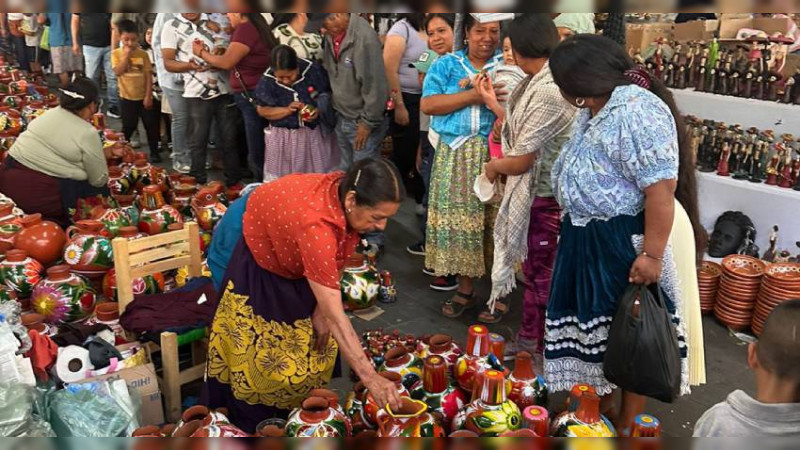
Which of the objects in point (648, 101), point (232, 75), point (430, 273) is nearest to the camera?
point (648, 101)

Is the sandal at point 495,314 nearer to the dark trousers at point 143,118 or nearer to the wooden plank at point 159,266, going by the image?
the wooden plank at point 159,266

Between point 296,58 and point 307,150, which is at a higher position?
point 296,58

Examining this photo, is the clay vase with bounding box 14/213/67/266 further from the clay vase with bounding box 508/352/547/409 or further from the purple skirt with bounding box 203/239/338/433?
the clay vase with bounding box 508/352/547/409

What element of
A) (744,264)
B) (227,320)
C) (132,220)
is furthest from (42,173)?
(744,264)

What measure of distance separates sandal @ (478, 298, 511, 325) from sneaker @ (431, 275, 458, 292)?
318 millimetres

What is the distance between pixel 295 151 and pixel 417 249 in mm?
900

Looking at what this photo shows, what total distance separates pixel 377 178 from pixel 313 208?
19 centimetres

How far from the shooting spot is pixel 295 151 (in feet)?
13.0

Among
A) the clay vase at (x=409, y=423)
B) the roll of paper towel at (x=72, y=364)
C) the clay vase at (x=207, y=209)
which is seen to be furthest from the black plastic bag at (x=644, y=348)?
the clay vase at (x=207, y=209)

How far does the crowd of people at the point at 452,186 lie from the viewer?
6.00ft

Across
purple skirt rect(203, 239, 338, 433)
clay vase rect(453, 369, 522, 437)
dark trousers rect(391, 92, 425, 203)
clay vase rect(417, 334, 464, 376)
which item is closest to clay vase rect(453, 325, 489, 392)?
clay vase rect(417, 334, 464, 376)

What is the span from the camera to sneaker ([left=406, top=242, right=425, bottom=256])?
163 inches

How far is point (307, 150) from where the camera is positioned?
4.00 metres

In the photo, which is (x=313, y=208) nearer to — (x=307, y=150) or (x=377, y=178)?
(x=377, y=178)
